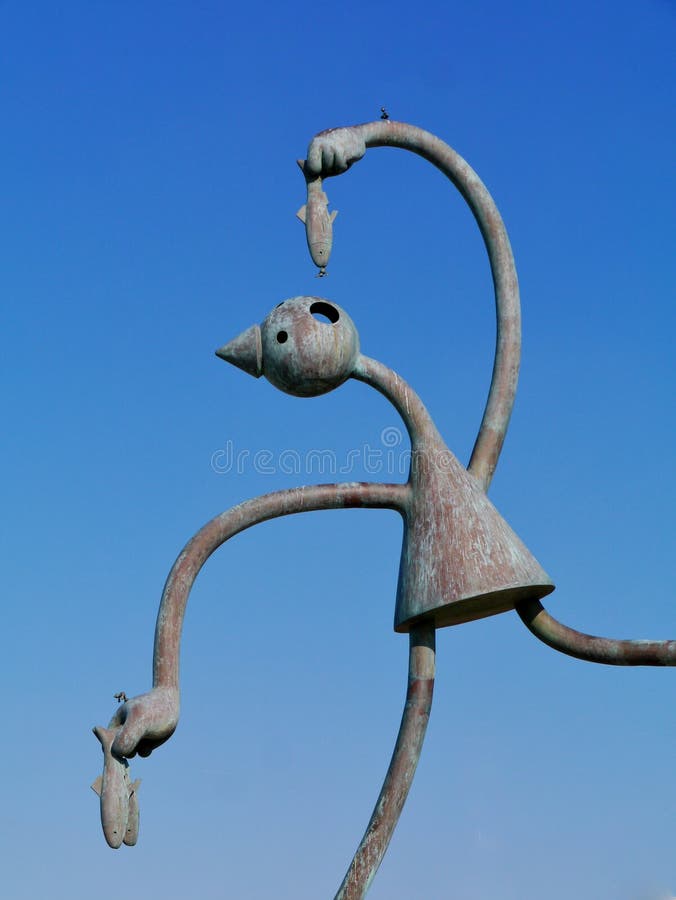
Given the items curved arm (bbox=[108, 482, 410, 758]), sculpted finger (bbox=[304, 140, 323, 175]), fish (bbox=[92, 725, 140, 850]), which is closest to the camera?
fish (bbox=[92, 725, 140, 850])

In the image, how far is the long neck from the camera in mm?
5996

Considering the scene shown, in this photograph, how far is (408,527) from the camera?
19.4ft

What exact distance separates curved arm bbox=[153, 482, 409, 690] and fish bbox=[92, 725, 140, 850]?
504mm

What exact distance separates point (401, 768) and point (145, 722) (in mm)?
1042

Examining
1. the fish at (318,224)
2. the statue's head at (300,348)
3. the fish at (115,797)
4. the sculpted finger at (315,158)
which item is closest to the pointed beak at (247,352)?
the statue's head at (300,348)

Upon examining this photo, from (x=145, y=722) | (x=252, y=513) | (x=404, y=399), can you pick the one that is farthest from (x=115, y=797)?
(x=404, y=399)

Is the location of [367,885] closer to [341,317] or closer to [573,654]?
[573,654]

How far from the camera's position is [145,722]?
17.8 ft

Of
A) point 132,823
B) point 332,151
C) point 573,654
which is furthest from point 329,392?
point 132,823

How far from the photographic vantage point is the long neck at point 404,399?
5996 millimetres

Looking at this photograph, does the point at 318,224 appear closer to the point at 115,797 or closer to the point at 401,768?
the point at 401,768

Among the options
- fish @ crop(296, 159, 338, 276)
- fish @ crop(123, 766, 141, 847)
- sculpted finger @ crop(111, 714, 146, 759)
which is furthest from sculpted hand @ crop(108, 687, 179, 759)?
fish @ crop(296, 159, 338, 276)

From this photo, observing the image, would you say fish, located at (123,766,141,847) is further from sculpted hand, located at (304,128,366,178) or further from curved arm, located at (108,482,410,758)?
sculpted hand, located at (304,128,366,178)

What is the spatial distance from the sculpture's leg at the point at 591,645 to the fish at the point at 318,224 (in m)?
1.68
